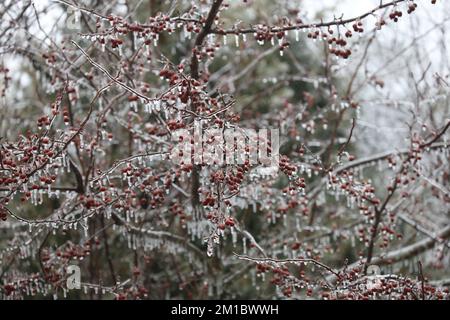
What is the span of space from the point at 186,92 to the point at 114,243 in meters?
3.56

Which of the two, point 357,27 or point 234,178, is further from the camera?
point 357,27

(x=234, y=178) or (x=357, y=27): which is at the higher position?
(x=357, y=27)

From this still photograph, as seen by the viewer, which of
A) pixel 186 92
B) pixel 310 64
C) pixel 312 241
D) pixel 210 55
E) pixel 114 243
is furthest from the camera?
pixel 310 64

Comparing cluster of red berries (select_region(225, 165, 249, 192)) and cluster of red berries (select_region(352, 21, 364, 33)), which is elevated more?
cluster of red berries (select_region(352, 21, 364, 33))

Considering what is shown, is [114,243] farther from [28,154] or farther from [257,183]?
[28,154]

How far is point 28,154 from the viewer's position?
11.3ft

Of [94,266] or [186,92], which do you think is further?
[94,266]

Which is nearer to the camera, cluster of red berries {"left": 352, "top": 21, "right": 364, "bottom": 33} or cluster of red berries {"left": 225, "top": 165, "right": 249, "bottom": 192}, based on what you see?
cluster of red berries {"left": 225, "top": 165, "right": 249, "bottom": 192}

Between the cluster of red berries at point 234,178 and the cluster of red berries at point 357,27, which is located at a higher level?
the cluster of red berries at point 357,27

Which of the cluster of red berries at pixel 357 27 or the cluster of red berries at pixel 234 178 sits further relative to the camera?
the cluster of red berries at pixel 357 27

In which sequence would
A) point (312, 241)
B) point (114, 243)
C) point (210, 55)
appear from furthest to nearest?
point (114, 243), point (312, 241), point (210, 55)
